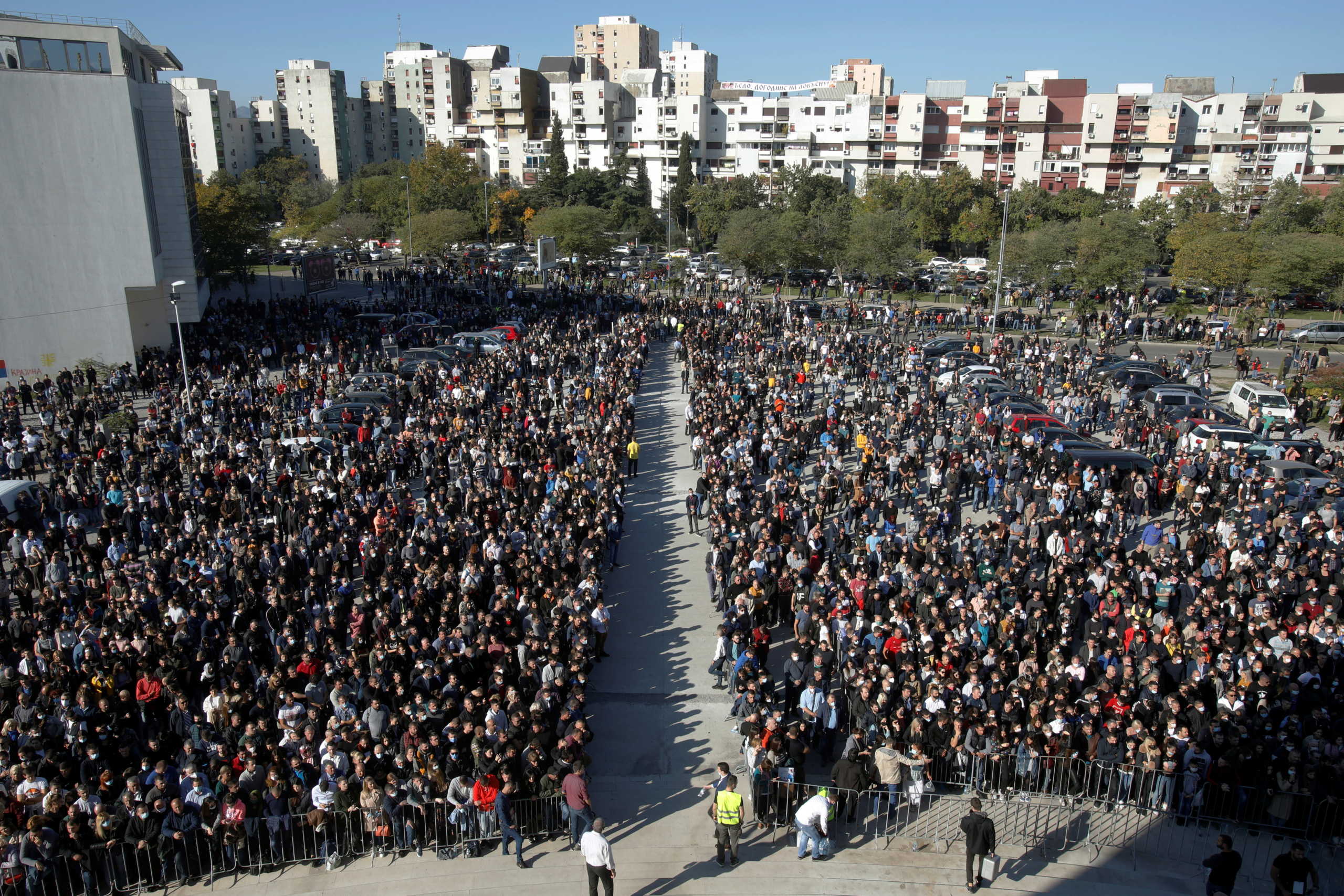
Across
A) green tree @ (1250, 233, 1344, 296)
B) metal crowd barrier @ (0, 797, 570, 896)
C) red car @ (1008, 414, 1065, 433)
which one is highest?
green tree @ (1250, 233, 1344, 296)

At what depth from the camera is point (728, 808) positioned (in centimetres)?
837

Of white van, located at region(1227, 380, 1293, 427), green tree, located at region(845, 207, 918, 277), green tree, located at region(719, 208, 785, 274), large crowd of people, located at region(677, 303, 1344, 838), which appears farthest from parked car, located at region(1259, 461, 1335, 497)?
green tree, located at region(719, 208, 785, 274)

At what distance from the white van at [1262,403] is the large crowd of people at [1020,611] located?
4.20 feet

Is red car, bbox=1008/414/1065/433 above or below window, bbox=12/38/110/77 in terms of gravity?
below

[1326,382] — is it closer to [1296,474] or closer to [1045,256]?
[1296,474]

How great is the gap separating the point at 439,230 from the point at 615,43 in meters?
78.9

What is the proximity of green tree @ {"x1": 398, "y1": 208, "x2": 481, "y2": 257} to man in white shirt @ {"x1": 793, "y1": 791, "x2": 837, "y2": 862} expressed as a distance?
48.9 metres

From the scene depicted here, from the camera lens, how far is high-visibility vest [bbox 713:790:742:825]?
27.4 feet

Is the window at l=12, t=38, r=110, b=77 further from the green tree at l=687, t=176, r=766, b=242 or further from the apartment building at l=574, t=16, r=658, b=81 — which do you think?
the apartment building at l=574, t=16, r=658, b=81

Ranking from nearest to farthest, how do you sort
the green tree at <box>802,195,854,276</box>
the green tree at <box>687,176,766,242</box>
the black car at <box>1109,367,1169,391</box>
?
the black car at <box>1109,367,1169,391</box>, the green tree at <box>802,195,854,276</box>, the green tree at <box>687,176,766,242</box>

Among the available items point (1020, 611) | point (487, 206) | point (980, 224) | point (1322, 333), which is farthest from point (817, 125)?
point (1020, 611)

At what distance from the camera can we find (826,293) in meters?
48.2

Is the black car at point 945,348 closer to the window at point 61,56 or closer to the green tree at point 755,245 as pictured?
the green tree at point 755,245

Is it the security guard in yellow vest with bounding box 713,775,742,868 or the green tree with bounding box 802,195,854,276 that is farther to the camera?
the green tree with bounding box 802,195,854,276
